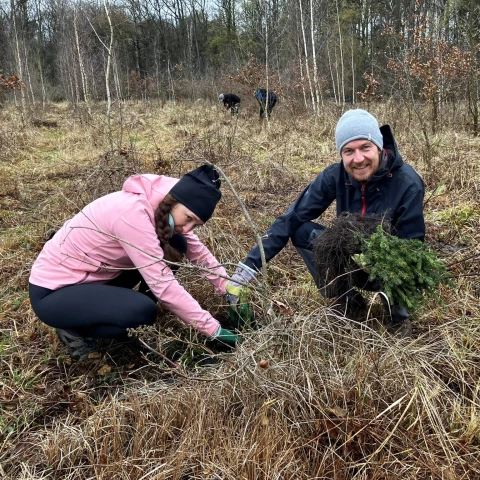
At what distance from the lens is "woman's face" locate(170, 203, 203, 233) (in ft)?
6.75

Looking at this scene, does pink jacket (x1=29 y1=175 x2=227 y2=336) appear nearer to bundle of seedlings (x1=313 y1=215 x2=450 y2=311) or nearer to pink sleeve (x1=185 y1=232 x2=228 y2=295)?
pink sleeve (x1=185 y1=232 x2=228 y2=295)

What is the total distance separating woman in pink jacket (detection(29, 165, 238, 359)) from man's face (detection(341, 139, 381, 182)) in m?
0.68

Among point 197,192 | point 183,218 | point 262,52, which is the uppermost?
point 262,52

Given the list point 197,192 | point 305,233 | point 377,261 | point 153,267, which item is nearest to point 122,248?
point 153,267

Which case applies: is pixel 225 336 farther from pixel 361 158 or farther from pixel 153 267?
pixel 361 158

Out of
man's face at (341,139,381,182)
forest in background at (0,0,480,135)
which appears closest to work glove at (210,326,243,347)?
man's face at (341,139,381,182)

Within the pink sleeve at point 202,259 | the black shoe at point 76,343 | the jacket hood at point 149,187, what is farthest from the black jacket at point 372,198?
the black shoe at point 76,343

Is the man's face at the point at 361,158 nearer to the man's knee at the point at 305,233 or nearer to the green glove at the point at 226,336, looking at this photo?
the man's knee at the point at 305,233

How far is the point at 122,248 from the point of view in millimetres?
2221

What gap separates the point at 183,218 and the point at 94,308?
64 cm

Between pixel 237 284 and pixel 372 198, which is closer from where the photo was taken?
pixel 372 198

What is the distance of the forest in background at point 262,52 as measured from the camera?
679 centimetres

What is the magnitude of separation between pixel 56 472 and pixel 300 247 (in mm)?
1670

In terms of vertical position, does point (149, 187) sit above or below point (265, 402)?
above
